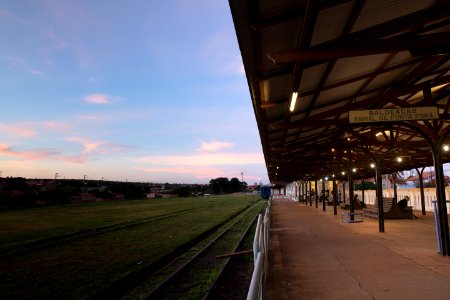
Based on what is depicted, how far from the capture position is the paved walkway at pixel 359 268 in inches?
226

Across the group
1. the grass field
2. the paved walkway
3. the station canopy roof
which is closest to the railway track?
the grass field

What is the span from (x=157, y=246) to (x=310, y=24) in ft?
38.8

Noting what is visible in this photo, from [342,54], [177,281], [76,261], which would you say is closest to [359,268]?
[177,281]

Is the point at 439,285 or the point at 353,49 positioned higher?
the point at 353,49

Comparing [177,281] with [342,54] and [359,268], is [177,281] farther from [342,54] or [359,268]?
[342,54]

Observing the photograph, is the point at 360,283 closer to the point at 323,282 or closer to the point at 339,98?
the point at 323,282

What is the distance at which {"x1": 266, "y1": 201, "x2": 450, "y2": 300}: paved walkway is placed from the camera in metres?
5.75

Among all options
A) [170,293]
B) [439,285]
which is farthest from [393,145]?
[170,293]

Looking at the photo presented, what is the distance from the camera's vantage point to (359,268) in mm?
7316

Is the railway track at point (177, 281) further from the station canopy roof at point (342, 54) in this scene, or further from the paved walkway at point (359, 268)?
the station canopy roof at point (342, 54)

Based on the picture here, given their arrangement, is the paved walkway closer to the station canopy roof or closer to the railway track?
the railway track

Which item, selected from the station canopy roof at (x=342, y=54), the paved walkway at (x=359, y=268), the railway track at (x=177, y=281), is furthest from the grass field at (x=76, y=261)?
the station canopy roof at (x=342, y=54)

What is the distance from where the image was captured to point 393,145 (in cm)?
1221

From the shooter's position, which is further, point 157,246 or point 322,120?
point 157,246
